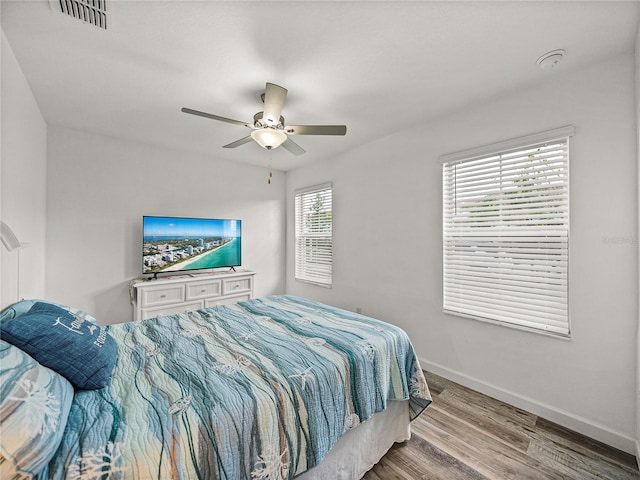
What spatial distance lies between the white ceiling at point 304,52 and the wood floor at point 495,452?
262 centimetres

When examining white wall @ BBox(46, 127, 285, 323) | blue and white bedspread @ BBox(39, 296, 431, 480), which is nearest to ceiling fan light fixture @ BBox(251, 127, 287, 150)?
blue and white bedspread @ BBox(39, 296, 431, 480)

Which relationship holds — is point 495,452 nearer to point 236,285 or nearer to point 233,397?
point 233,397

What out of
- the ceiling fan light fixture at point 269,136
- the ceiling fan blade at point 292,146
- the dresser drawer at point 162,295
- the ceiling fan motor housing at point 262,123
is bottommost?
the dresser drawer at point 162,295

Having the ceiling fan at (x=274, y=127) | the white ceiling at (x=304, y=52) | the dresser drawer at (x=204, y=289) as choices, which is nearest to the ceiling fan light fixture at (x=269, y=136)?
the ceiling fan at (x=274, y=127)

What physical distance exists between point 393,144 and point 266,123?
1697 mm

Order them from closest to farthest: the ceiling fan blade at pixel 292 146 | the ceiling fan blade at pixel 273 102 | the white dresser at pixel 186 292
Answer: the ceiling fan blade at pixel 273 102 → the ceiling fan blade at pixel 292 146 → the white dresser at pixel 186 292

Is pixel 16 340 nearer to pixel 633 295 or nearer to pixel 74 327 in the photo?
pixel 74 327

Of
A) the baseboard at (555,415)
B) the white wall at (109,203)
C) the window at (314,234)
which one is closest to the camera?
the baseboard at (555,415)

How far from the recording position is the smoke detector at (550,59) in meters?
1.91

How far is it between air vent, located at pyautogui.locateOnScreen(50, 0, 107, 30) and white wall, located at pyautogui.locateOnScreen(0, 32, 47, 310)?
54cm

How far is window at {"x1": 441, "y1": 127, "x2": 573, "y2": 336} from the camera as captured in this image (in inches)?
86.4

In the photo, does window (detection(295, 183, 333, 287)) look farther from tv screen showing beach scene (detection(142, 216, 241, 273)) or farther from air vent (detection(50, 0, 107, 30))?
air vent (detection(50, 0, 107, 30))

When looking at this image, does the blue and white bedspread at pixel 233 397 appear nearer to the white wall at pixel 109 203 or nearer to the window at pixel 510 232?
the window at pixel 510 232

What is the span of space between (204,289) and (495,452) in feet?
11.3
